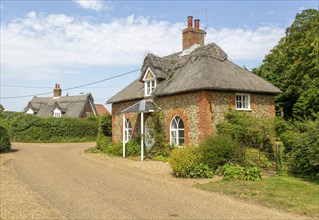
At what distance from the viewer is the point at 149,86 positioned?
21891mm

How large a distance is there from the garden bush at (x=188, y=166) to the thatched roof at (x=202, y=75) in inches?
189

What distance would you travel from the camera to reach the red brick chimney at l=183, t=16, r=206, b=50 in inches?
931

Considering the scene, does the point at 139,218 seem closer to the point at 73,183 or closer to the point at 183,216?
the point at 183,216

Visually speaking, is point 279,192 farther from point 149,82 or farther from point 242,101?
point 149,82

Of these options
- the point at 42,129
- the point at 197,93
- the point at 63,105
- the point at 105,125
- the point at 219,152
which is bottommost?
the point at 219,152

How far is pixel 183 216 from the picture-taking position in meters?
7.38

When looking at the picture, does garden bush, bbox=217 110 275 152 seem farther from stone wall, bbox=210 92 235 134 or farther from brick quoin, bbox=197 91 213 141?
brick quoin, bbox=197 91 213 141

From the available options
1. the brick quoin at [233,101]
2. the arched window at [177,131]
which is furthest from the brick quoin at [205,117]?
the arched window at [177,131]

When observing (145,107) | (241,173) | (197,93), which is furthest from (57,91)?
(241,173)

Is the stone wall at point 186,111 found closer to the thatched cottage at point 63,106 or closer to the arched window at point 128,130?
the arched window at point 128,130

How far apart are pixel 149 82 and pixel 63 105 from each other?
3504 centimetres

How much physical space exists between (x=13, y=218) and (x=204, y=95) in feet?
36.9

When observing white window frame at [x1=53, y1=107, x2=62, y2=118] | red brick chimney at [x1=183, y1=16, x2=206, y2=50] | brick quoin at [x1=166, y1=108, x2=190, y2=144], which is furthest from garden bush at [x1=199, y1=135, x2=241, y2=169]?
white window frame at [x1=53, y1=107, x2=62, y2=118]

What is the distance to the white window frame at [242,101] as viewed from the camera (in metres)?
18.0
